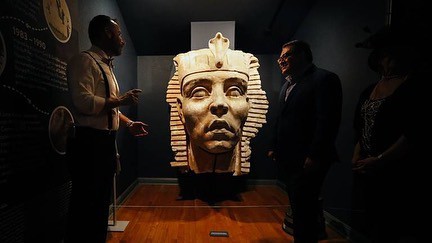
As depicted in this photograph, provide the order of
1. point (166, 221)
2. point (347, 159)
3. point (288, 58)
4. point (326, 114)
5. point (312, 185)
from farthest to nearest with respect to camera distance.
A: point (166, 221) < point (347, 159) < point (288, 58) < point (312, 185) < point (326, 114)

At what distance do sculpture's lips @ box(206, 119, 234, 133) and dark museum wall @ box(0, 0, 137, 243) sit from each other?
130 cm

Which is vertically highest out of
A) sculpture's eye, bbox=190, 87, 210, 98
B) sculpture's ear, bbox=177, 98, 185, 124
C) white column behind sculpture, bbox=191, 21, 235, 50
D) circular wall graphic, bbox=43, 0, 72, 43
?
white column behind sculpture, bbox=191, 21, 235, 50

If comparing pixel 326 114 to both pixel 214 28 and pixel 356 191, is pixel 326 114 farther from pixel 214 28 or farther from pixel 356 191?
pixel 214 28

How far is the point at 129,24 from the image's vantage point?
3.04 metres

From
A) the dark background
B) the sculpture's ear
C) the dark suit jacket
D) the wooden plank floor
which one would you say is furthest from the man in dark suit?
the sculpture's ear

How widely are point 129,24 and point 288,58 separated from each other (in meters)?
2.12

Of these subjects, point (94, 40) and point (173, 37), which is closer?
point (94, 40)

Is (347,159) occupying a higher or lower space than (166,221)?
higher

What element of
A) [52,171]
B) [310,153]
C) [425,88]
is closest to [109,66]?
[52,171]

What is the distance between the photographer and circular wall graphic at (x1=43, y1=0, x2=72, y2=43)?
1720mm

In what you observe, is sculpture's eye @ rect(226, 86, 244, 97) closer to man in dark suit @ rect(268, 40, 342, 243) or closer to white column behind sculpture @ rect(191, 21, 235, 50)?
white column behind sculpture @ rect(191, 21, 235, 50)

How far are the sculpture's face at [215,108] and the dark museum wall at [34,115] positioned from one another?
1.13 metres

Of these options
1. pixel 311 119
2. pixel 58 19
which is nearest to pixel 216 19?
pixel 58 19

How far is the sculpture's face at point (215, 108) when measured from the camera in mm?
2570
